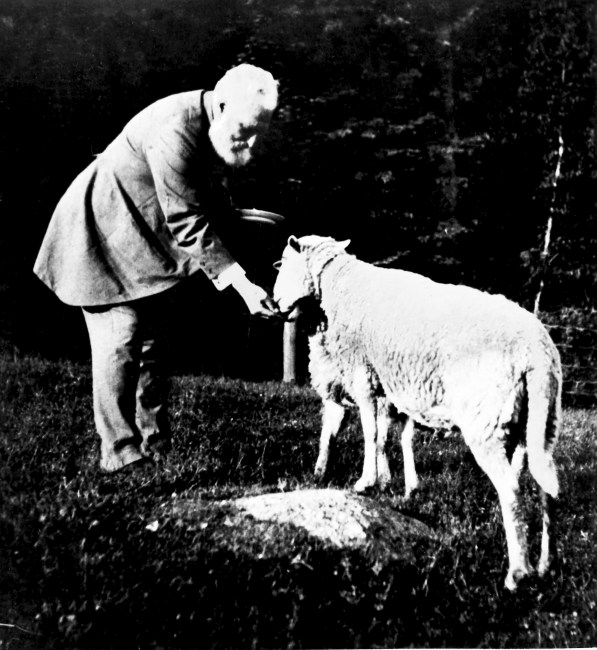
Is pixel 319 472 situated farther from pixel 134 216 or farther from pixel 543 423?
pixel 134 216

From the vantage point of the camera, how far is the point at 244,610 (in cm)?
315

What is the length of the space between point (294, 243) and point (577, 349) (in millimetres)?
3500

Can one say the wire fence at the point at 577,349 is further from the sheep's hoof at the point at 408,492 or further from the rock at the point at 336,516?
the rock at the point at 336,516

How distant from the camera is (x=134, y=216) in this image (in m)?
3.94

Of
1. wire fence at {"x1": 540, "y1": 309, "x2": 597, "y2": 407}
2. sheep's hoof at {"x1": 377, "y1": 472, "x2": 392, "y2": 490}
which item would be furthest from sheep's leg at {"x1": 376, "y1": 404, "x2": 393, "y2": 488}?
wire fence at {"x1": 540, "y1": 309, "x2": 597, "y2": 407}

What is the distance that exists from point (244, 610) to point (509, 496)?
1.36 meters

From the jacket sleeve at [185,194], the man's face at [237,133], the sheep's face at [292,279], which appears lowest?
the sheep's face at [292,279]

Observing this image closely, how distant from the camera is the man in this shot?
12.3 feet

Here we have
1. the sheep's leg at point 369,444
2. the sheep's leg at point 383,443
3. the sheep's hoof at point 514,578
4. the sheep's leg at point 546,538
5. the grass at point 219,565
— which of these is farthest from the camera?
the sheep's leg at point 383,443

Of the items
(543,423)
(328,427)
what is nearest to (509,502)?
(543,423)

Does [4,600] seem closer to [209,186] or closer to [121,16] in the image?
[209,186]

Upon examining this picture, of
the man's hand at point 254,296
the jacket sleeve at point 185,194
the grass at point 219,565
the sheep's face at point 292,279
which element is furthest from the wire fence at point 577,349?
the jacket sleeve at point 185,194

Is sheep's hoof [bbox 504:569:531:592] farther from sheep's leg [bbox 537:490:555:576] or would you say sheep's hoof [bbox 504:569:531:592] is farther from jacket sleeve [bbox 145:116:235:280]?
jacket sleeve [bbox 145:116:235:280]

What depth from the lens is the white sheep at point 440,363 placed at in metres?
3.53
